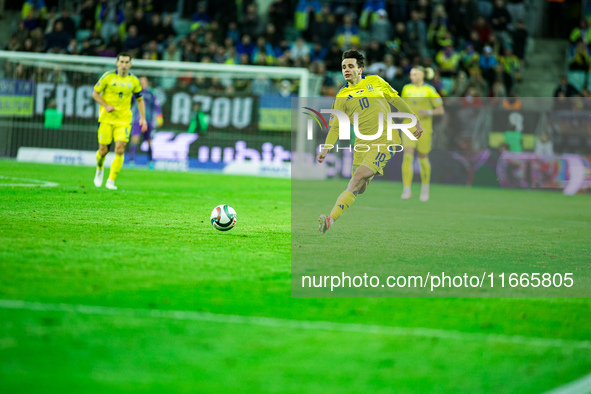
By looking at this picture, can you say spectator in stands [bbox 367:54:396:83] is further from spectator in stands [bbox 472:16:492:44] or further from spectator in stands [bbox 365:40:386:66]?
spectator in stands [bbox 472:16:492:44]

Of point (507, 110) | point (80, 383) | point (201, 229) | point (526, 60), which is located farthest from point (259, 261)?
point (526, 60)

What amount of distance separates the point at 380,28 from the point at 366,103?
581 inches

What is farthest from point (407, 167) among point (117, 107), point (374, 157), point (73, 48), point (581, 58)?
point (73, 48)

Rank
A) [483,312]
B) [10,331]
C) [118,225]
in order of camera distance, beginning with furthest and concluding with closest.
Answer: [118,225], [483,312], [10,331]

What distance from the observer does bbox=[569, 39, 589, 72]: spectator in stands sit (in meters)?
22.9

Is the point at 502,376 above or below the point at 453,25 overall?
below

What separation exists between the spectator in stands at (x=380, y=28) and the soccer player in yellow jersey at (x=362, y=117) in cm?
1432

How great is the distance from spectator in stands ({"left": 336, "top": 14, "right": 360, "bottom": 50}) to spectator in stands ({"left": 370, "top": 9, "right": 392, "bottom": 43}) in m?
0.50

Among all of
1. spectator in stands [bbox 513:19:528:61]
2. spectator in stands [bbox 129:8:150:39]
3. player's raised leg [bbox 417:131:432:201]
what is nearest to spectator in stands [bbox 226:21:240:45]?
spectator in stands [bbox 129:8:150:39]

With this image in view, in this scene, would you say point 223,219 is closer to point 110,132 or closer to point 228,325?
point 228,325

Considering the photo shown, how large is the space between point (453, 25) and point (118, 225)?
56.8 ft

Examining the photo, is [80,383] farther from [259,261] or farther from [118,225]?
[118,225]

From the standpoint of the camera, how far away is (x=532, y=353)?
4062 mm

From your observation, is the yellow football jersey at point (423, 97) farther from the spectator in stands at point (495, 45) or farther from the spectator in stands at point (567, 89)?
the spectator in stands at point (495, 45)
